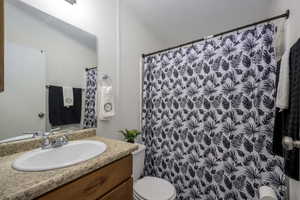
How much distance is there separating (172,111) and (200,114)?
31cm

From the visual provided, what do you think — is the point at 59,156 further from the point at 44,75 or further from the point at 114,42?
the point at 114,42

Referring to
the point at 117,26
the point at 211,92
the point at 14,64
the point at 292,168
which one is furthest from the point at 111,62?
the point at 292,168

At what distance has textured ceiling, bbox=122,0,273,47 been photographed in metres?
1.60

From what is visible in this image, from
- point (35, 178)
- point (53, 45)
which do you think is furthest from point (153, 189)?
point (53, 45)

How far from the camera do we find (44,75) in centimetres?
105

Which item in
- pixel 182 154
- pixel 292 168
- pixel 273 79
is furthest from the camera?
pixel 182 154

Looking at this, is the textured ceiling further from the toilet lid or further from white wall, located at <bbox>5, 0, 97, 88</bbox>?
the toilet lid

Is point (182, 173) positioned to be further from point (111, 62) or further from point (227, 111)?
point (111, 62)

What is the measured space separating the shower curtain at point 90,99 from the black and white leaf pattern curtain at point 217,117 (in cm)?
70

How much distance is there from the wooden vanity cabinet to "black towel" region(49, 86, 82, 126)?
0.63 meters

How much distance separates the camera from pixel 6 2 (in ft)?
2.89

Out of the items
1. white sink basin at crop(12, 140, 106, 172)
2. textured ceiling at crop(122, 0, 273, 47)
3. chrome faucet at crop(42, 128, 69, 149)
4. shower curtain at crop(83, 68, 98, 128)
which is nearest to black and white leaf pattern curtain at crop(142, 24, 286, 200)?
textured ceiling at crop(122, 0, 273, 47)

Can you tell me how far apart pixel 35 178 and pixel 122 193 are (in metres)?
0.48

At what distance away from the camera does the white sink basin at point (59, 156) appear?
2.26 ft
